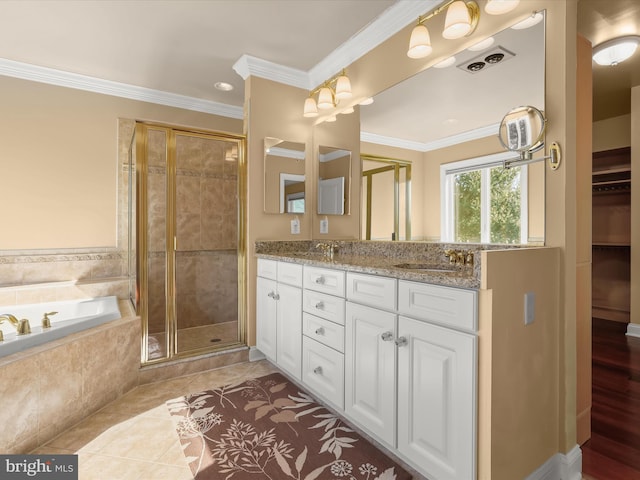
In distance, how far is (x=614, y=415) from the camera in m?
1.98

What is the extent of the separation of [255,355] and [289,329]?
779 mm

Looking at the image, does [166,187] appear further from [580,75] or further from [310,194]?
[580,75]

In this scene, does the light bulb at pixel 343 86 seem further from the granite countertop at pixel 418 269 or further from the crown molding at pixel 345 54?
the granite countertop at pixel 418 269

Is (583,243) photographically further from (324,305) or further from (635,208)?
(635,208)

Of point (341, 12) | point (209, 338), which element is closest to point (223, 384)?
point (209, 338)

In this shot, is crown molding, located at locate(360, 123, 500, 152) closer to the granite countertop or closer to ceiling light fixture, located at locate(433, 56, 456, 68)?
ceiling light fixture, located at locate(433, 56, 456, 68)

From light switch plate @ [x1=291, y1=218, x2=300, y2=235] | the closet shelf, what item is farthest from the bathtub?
the closet shelf

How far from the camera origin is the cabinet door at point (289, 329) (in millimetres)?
2242

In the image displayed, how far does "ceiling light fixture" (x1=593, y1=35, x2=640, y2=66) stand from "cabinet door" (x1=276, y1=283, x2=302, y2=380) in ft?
8.69

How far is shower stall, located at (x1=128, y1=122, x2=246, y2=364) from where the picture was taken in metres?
2.60

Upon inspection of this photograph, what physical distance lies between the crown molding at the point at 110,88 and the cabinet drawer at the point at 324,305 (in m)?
2.82

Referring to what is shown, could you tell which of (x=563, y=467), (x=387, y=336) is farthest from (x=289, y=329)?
(x=563, y=467)

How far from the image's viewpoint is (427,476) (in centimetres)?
138

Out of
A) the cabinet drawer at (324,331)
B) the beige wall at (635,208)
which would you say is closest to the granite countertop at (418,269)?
the cabinet drawer at (324,331)
